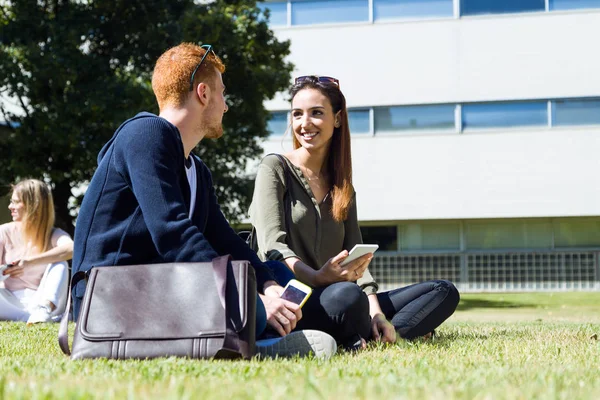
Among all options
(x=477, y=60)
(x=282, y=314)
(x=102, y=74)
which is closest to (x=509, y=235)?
(x=477, y=60)

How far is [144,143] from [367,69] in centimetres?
1706

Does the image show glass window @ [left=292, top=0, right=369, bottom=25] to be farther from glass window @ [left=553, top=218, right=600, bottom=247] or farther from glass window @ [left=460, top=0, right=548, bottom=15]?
glass window @ [left=553, top=218, right=600, bottom=247]

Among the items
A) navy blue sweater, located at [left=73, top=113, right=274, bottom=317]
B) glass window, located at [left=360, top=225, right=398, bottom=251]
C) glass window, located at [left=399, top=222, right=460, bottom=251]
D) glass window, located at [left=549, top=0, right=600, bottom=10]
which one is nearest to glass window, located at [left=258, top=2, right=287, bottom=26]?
glass window, located at [left=360, top=225, right=398, bottom=251]

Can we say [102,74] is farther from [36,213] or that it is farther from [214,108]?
[214,108]

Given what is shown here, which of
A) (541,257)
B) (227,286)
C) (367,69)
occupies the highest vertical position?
(367,69)

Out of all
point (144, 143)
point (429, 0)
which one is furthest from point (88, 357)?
point (429, 0)

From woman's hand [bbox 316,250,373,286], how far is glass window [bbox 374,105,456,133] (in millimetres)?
15898

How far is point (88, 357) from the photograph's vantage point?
11.3 ft

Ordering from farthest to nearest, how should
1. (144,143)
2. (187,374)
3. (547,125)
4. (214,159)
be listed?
1. (547,125)
2. (214,159)
3. (144,143)
4. (187,374)

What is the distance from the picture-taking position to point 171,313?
3.43 metres

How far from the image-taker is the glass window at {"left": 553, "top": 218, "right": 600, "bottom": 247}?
65.0ft

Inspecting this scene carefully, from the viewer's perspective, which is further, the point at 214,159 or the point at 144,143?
the point at 214,159

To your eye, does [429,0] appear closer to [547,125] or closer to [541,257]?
[547,125]

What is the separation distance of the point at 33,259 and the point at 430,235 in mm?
13575
